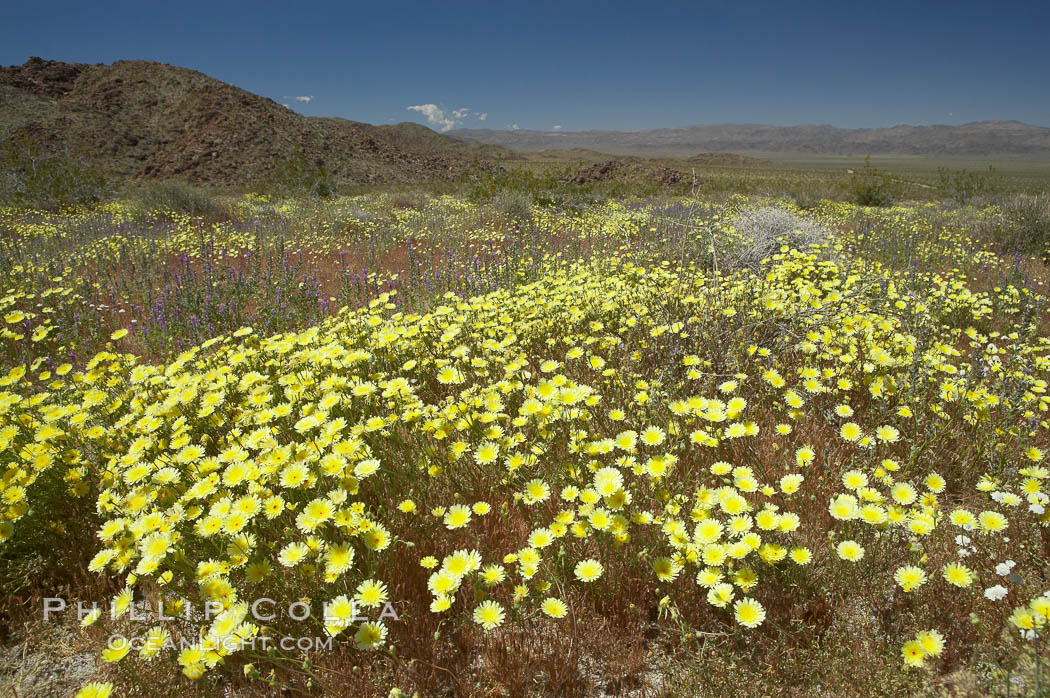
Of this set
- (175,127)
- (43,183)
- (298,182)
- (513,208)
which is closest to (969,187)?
(513,208)

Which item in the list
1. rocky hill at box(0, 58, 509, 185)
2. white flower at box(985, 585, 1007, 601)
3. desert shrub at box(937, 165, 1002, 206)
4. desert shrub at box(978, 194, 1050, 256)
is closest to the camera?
white flower at box(985, 585, 1007, 601)

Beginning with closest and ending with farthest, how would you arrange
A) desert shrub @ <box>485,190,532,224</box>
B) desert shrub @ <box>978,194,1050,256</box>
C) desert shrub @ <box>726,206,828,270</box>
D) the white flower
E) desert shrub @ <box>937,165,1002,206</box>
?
the white flower < desert shrub @ <box>726,206,828,270</box> < desert shrub @ <box>978,194,1050,256</box> < desert shrub @ <box>485,190,532,224</box> < desert shrub @ <box>937,165,1002,206</box>

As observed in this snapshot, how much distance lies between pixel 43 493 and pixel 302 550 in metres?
1.62

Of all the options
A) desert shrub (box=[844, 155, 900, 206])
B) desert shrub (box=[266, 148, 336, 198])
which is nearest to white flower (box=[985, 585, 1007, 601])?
desert shrub (box=[844, 155, 900, 206])

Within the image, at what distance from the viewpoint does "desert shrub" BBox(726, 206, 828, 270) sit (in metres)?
6.24

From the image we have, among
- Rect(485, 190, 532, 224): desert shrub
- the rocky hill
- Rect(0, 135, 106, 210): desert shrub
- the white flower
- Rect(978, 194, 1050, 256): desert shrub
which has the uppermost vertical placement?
the rocky hill

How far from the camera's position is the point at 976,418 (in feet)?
8.32

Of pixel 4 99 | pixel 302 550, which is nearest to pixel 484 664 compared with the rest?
pixel 302 550

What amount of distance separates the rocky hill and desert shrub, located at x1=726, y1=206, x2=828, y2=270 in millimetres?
32608

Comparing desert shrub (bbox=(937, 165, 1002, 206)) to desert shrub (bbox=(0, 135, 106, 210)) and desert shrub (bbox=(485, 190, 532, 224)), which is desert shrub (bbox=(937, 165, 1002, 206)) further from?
desert shrub (bbox=(0, 135, 106, 210))

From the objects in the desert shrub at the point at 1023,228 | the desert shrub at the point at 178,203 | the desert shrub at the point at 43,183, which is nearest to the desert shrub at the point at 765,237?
the desert shrub at the point at 1023,228

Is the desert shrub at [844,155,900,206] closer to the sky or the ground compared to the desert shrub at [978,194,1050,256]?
closer to the sky

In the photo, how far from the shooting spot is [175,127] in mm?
38750

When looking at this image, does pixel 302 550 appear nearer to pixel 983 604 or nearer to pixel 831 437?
pixel 983 604
